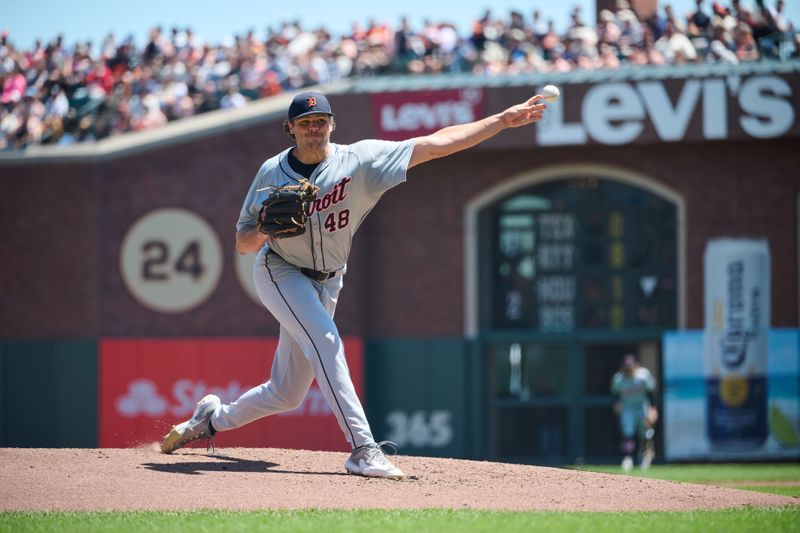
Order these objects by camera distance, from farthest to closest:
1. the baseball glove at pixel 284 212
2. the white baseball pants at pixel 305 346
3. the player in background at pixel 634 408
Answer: the player in background at pixel 634 408 < the white baseball pants at pixel 305 346 < the baseball glove at pixel 284 212

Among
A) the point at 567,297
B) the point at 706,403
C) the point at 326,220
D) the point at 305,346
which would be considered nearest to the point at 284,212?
the point at 326,220

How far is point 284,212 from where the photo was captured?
6762 mm

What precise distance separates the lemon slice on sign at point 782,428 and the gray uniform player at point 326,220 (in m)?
13.0

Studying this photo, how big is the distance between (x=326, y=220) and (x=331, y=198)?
13cm

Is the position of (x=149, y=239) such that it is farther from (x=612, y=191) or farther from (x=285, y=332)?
(x=285, y=332)

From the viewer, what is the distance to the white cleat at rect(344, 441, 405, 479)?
7.18 metres

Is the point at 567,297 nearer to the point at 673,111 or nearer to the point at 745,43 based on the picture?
the point at 673,111

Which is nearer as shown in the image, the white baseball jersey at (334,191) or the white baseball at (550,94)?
the white baseball jersey at (334,191)

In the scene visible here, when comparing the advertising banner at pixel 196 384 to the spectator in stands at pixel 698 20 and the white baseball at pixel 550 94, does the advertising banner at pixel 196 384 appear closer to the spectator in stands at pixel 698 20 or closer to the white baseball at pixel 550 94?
the spectator in stands at pixel 698 20

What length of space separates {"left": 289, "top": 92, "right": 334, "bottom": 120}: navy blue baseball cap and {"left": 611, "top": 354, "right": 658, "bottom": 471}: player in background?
1201cm

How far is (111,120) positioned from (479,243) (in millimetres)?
6328

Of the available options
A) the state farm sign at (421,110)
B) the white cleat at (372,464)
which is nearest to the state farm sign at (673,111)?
the state farm sign at (421,110)

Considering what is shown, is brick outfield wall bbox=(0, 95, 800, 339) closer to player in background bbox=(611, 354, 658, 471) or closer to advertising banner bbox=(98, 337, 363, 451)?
advertising banner bbox=(98, 337, 363, 451)

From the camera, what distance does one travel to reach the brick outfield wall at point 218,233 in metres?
19.6
